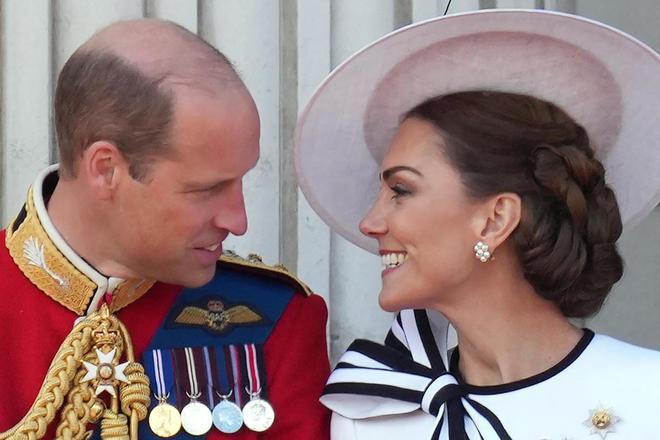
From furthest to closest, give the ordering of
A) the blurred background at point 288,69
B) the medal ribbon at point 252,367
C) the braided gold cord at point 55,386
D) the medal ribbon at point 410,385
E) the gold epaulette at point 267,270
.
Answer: the blurred background at point 288,69 < the gold epaulette at point 267,270 < the medal ribbon at point 252,367 < the medal ribbon at point 410,385 < the braided gold cord at point 55,386

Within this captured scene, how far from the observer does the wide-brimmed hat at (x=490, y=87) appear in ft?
9.08

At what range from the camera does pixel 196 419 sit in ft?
9.29

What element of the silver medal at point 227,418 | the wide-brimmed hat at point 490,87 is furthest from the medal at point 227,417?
the wide-brimmed hat at point 490,87

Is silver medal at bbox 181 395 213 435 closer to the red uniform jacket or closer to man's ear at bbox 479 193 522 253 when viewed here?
the red uniform jacket

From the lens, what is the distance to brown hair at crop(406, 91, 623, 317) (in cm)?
282

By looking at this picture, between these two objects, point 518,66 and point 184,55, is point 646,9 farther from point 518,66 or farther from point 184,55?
point 184,55

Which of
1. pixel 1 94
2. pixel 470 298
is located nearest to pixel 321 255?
pixel 1 94

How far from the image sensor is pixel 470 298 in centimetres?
285

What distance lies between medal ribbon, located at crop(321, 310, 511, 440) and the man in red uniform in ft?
0.28

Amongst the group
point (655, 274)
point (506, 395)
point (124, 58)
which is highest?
point (124, 58)

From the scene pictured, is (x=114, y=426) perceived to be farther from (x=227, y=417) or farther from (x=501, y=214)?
(x=501, y=214)

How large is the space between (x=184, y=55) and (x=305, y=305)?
50 centimetres

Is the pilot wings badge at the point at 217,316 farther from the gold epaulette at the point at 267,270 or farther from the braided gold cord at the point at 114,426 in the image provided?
the braided gold cord at the point at 114,426

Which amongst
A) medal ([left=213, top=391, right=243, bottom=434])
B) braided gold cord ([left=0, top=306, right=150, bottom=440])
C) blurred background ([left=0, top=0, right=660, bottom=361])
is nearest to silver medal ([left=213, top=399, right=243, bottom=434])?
medal ([left=213, top=391, right=243, bottom=434])
